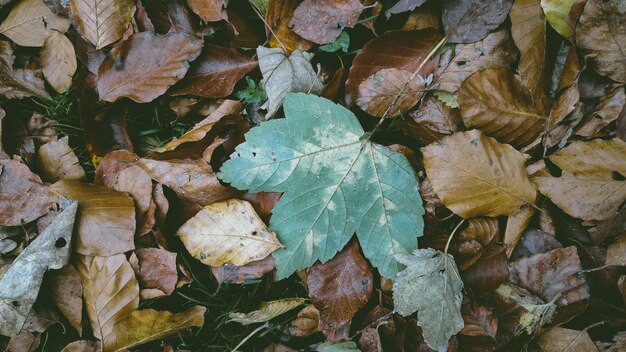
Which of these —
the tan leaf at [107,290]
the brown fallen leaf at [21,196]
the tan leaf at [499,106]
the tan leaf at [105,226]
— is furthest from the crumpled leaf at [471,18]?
the brown fallen leaf at [21,196]

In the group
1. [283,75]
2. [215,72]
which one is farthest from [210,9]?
[283,75]

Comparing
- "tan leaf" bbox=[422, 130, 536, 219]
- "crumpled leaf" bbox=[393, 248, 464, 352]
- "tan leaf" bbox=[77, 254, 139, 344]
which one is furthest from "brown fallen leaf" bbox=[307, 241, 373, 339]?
"tan leaf" bbox=[77, 254, 139, 344]

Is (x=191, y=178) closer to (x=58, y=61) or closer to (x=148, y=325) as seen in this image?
(x=148, y=325)

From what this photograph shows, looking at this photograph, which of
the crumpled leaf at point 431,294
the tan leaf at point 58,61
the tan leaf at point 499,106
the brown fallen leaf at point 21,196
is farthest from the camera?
the tan leaf at point 58,61

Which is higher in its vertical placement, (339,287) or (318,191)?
(318,191)

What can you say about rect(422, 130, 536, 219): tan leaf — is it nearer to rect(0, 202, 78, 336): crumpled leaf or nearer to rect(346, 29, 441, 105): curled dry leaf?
rect(346, 29, 441, 105): curled dry leaf

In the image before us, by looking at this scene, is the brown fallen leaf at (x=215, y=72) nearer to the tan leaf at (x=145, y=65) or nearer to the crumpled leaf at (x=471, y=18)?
the tan leaf at (x=145, y=65)
